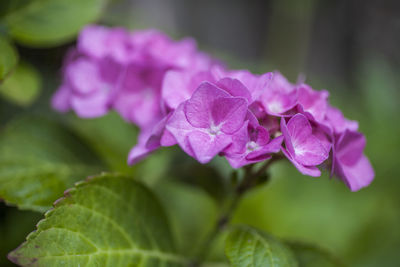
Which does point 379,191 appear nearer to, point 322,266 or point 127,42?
point 322,266

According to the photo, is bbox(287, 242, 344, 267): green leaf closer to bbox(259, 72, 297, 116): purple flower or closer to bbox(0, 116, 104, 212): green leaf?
bbox(259, 72, 297, 116): purple flower

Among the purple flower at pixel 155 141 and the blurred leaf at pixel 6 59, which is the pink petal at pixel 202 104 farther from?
the blurred leaf at pixel 6 59

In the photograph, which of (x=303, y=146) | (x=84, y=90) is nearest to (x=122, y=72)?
(x=84, y=90)

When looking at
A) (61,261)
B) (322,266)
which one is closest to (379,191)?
(322,266)

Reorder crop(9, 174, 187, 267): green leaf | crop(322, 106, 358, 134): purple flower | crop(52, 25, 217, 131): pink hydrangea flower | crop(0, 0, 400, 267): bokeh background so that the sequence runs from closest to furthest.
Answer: crop(9, 174, 187, 267): green leaf < crop(322, 106, 358, 134): purple flower < crop(52, 25, 217, 131): pink hydrangea flower < crop(0, 0, 400, 267): bokeh background

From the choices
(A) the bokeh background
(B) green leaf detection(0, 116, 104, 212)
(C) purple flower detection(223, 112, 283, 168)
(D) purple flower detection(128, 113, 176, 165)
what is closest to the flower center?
(C) purple flower detection(223, 112, 283, 168)
